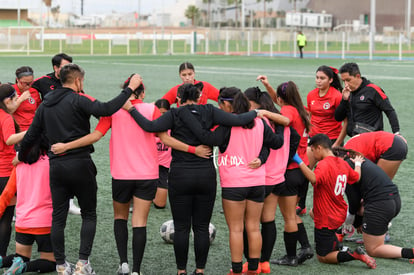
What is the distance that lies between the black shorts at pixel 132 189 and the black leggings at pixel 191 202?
0.27 metres

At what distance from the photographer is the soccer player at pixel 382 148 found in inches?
293

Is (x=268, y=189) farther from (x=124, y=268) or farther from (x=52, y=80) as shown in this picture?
(x=52, y=80)

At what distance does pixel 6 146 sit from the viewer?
Answer: 268 inches

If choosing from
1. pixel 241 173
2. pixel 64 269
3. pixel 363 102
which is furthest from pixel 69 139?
pixel 363 102

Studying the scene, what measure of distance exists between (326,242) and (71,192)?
98.6 inches

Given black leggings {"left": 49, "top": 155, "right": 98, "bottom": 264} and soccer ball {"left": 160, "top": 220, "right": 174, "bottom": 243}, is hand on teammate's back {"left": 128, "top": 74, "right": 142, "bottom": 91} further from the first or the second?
soccer ball {"left": 160, "top": 220, "right": 174, "bottom": 243}

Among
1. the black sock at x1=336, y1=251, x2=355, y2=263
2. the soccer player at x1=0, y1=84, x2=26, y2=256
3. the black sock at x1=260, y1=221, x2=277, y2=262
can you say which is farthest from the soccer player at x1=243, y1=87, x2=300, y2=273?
the soccer player at x1=0, y1=84, x2=26, y2=256

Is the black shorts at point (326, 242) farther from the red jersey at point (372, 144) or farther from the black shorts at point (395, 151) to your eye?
the black shorts at point (395, 151)

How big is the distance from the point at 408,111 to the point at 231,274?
13.2 metres

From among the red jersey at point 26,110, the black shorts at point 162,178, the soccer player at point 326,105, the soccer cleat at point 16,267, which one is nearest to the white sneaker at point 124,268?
the soccer cleat at point 16,267

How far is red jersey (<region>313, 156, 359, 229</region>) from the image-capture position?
263 inches

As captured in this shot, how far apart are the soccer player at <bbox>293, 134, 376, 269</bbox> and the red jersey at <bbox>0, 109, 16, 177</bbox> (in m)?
2.74

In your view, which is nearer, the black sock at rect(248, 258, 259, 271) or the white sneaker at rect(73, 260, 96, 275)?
the white sneaker at rect(73, 260, 96, 275)

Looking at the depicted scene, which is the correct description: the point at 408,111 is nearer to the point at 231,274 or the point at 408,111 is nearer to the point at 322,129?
the point at 322,129
